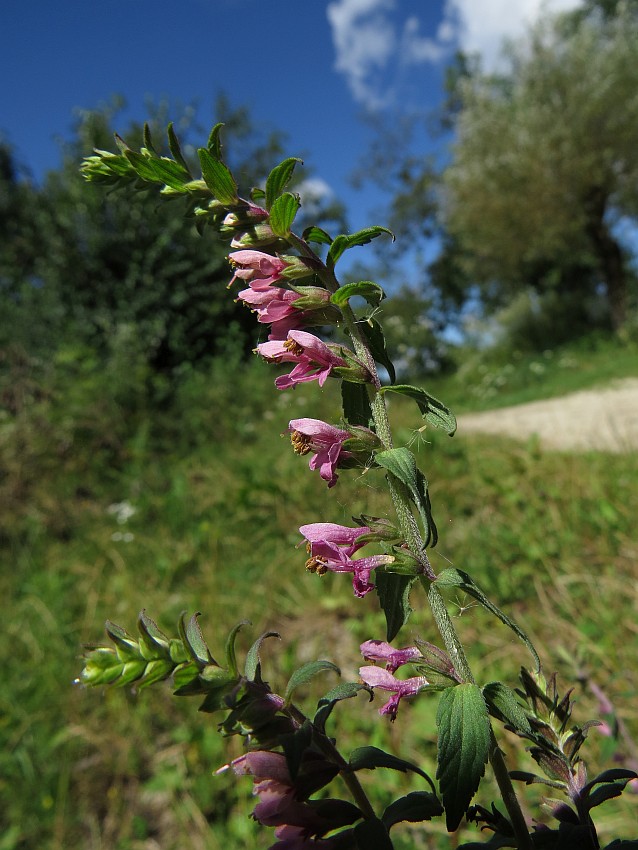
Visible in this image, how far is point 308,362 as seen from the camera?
1.90 feet

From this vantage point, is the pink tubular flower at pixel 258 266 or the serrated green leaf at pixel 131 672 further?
the pink tubular flower at pixel 258 266

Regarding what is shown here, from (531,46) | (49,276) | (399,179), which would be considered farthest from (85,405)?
(399,179)

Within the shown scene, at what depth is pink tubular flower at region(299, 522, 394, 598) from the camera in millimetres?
547

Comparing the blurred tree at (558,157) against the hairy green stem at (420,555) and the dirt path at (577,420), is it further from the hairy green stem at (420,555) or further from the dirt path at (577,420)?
the hairy green stem at (420,555)

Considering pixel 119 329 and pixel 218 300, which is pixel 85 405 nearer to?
pixel 119 329

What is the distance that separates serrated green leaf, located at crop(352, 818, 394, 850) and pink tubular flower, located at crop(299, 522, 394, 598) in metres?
0.18

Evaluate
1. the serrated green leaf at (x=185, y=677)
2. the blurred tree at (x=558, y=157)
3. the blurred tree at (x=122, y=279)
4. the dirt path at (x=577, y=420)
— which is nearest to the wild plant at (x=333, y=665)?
the serrated green leaf at (x=185, y=677)

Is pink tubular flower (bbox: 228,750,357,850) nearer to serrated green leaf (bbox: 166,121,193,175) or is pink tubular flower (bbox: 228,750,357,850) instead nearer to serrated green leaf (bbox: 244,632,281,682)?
serrated green leaf (bbox: 244,632,281,682)

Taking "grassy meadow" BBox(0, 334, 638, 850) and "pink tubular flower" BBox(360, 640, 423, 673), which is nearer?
"pink tubular flower" BBox(360, 640, 423, 673)

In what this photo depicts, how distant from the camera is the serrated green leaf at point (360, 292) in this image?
20.3 inches

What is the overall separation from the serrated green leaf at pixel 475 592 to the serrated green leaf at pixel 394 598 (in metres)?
0.04

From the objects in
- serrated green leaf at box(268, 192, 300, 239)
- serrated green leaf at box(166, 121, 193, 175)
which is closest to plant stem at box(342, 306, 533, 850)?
serrated green leaf at box(268, 192, 300, 239)

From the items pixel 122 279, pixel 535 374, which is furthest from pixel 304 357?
pixel 535 374

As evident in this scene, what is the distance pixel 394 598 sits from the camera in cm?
51
